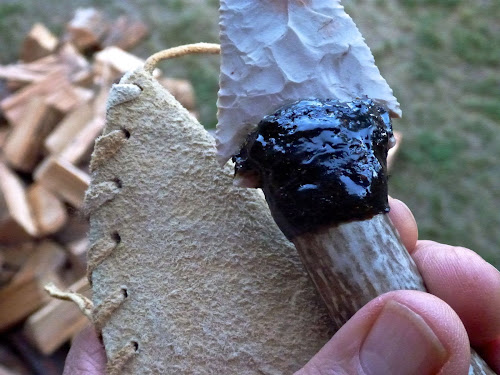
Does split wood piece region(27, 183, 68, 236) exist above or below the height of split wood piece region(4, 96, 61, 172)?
below

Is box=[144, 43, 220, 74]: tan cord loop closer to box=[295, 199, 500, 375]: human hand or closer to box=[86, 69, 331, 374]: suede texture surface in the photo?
box=[86, 69, 331, 374]: suede texture surface

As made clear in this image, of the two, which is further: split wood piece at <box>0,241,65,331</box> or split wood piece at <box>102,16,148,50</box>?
split wood piece at <box>102,16,148,50</box>

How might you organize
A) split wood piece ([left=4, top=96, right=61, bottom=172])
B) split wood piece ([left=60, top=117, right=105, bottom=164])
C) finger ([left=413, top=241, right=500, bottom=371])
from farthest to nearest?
split wood piece ([left=4, top=96, right=61, bottom=172]) → split wood piece ([left=60, top=117, right=105, bottom=164]) → finger ([left=413, top=241, right=500, bottom=371])

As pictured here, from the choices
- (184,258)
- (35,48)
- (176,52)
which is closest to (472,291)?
(184,258)

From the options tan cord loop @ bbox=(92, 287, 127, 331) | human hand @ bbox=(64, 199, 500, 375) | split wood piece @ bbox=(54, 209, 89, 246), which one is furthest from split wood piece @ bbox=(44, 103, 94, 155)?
human hand @ bbox=(64, 199, 500, 375)

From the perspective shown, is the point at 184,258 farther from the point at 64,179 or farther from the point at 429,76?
the point at 429,76

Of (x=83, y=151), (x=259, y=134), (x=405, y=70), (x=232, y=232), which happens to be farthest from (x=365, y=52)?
(x=405, y=70)

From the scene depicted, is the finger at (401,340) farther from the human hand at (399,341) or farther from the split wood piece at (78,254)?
the split wood piece at (78,254)
